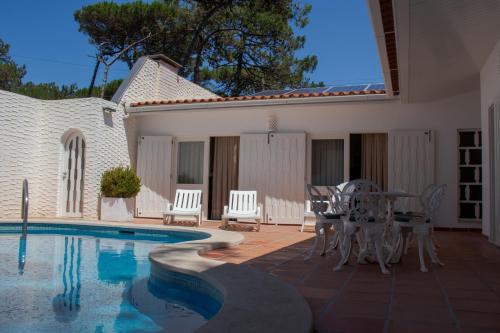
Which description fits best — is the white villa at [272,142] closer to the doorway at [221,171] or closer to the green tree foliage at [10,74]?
the doorway at [221,171]

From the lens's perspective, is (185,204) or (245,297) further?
(185,204)

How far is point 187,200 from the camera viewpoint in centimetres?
945

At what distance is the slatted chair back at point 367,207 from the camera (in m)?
4.10

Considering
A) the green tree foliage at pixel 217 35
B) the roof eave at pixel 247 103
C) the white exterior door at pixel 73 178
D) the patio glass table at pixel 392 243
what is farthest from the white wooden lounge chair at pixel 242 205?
the green tree foliage at pixel 217 35

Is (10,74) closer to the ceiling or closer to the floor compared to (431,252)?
closer to the ceiling

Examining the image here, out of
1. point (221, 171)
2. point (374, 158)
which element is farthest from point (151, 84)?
point (374, 158)

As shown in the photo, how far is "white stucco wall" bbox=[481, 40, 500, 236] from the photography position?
625 centimetres

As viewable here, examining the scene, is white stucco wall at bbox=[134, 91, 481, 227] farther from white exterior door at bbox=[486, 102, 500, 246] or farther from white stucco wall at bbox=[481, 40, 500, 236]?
white exterior door at bbox=[486, 102, 500, 246]

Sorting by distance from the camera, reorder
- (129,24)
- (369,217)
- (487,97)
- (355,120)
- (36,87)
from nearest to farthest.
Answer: (369,217) → (487,97) → (355,120) → (129,24) → (36,87)

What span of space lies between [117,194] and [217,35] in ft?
37.7

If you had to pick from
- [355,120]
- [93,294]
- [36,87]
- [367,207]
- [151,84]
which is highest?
[36,87]

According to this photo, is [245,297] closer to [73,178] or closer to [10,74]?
[73,178]

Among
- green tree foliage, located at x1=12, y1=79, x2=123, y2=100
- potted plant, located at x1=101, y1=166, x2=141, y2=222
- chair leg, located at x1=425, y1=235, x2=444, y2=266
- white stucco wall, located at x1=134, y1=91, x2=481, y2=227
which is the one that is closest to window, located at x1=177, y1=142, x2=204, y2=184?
white stucco wall, located at x1=134, y1=91, x2=481, y2=227

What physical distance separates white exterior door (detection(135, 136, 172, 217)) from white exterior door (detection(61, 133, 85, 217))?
124 cm
